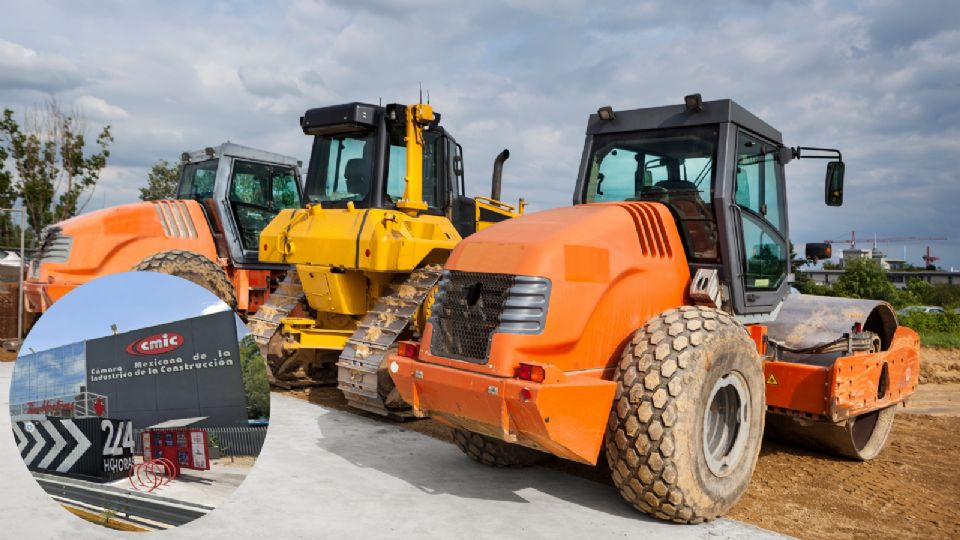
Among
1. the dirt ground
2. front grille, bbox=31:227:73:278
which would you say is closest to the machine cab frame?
the dirt ground

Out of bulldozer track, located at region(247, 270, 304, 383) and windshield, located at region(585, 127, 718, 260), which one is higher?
windshield, located at region(585, 127, 718, 260)

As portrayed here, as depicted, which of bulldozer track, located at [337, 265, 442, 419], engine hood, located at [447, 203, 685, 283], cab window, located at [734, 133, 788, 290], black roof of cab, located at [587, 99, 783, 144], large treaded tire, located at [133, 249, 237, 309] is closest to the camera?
engine hood, located at [447, 203, 685, 283]

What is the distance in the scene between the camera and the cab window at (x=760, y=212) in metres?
6.36

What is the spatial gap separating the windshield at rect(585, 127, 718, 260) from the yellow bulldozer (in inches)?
94.1

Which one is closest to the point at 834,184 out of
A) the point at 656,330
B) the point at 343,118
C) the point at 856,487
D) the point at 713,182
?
the point at 713,182

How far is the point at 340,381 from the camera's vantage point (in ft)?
26.2

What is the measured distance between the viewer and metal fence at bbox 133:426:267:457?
2965 millimetres

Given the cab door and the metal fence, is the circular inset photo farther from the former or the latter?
the cab door

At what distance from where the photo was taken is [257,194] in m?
12.3

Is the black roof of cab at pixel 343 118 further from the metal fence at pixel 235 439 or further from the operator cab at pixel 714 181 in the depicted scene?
the metal fence at pixel 235 439

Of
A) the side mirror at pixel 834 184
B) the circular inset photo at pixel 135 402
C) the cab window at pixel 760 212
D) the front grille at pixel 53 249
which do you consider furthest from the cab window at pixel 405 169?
the circular inset photo at pixel 135 402

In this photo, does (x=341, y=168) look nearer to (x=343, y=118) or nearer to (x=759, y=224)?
(x=343, y=118)

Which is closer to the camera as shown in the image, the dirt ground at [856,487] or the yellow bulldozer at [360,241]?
the dirt ground at [856,487]

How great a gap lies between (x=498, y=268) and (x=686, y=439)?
1.55 metres
